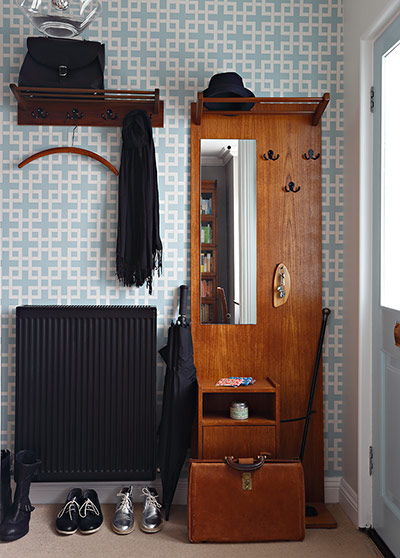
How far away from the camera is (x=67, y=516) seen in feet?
8.08

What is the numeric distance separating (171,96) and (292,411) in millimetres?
1709

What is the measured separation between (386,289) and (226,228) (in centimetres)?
83

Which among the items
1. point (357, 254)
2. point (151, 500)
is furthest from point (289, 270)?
point (151, 500)

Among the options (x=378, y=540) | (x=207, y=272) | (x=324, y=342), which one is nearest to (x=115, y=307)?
(x=207, y=272)

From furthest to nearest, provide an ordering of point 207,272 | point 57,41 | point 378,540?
point 207,272, point 57,41, point 378,540

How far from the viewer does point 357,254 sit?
2.53 meters

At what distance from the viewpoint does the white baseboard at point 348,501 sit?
2.52m

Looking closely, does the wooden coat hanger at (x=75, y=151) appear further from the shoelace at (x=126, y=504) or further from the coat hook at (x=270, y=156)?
the shoelace at (x=126, y=504)

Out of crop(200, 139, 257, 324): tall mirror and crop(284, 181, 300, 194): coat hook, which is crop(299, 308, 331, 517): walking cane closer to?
crop(200, 139, 257, 324): tall mirror

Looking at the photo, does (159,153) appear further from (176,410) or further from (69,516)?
(69,516)

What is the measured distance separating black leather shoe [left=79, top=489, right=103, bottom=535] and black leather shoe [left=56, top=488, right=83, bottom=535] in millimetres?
24

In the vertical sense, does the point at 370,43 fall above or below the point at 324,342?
above

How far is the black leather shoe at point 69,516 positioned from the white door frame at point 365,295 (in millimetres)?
1293

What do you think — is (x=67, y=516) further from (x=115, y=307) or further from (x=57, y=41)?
(x=57, y=41)
